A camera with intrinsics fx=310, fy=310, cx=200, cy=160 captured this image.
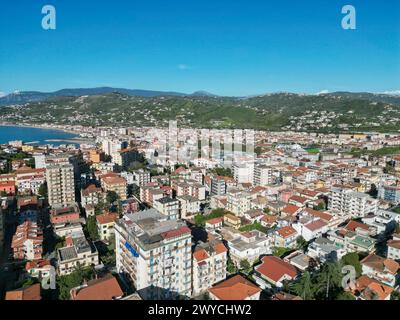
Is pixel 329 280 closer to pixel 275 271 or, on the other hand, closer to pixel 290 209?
pixel 275 271

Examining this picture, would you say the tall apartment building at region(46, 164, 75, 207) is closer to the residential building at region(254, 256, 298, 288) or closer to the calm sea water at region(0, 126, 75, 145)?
the residential building at region(254, 256, 298, 288)

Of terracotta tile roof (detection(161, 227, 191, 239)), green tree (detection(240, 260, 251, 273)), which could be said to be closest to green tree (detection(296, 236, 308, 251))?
green tree (detection(240, 260, 251, 273))

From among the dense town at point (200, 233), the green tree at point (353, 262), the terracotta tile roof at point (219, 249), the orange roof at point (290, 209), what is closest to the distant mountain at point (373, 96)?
the dense town at point (200, 233)

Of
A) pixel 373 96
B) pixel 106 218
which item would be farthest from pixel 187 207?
pixel 373 96
